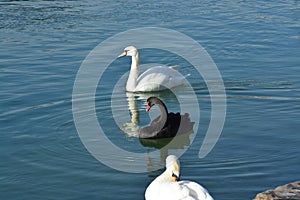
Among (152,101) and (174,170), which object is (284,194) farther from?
(152,101)

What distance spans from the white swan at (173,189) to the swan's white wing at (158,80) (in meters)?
5.45

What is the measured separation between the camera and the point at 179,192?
6805 mm

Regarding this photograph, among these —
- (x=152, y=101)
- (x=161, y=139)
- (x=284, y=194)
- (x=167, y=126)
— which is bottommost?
(x=161, y=139)

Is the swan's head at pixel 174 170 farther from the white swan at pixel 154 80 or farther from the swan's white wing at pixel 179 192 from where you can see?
the white swan at pixel 154 80

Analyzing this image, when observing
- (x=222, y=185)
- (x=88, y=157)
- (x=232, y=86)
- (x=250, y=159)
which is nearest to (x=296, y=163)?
(x=250, y=159)

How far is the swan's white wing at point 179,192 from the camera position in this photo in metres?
6.71

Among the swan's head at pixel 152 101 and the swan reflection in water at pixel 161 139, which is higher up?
the swan's head at pixel 152 101

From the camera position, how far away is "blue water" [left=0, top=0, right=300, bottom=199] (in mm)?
8633

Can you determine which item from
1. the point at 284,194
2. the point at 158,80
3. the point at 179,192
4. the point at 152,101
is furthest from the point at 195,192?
the point at 158,80

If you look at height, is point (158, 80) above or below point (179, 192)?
above

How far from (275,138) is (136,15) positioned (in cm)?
961

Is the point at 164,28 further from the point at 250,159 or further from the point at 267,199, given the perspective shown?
the point at 267,199

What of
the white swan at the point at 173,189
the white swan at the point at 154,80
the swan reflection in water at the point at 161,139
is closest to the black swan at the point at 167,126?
the swan reflection in water at the point at 161,139

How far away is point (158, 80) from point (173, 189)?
6384 mm
